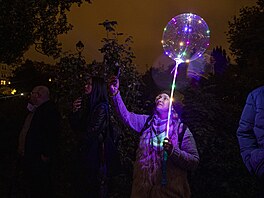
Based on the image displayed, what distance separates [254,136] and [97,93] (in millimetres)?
2442

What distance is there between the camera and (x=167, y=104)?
12.1ft

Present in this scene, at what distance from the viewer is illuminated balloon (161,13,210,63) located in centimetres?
408

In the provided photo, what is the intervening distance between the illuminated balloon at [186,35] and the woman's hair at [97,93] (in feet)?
3.59

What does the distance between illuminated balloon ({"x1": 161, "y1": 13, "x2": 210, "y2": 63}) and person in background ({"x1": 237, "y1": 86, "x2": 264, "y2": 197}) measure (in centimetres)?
148

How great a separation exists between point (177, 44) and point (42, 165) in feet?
8.06

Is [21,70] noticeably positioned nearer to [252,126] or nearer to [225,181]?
[225,181]

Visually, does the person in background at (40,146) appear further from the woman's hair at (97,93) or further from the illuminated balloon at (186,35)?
the illuminated balloon at (186,35)

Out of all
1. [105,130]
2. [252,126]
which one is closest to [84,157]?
[105,130]

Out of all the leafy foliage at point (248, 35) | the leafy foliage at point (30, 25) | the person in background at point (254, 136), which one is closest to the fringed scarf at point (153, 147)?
the person in background at point (254, 136)

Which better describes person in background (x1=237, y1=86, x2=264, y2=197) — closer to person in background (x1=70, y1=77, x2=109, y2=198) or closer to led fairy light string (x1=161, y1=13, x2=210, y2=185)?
led fairy light string (x1=161, y1=13, x2=210, y2=185)

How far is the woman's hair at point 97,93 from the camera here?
465 cm

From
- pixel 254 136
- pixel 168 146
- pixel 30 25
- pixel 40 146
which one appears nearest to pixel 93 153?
pixel 40 146

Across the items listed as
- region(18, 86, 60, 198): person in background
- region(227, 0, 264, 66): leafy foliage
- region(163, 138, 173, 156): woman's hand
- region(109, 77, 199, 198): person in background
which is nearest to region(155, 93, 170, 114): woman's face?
region(109, 77, 199, 198): person in background

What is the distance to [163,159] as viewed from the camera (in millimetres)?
3330
